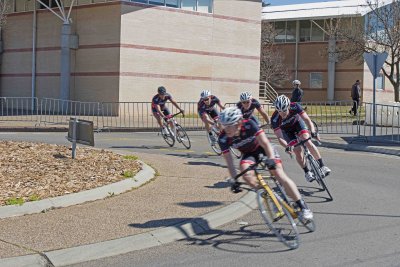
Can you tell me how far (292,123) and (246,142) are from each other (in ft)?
9.64

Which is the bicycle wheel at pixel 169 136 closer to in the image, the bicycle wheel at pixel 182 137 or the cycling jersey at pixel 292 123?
the bicycle wheel at pixel 182 137

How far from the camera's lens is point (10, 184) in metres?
9.15

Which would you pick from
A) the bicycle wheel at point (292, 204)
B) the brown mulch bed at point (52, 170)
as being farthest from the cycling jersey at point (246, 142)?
the brown mulch bed at point (52, 170)

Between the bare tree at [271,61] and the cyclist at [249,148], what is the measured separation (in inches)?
1590

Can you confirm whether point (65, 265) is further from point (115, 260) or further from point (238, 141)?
point (238, 141)

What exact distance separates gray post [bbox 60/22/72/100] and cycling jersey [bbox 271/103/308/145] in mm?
23647

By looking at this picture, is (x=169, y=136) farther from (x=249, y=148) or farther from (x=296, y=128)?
(x=249, y=148)

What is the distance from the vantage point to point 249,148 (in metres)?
7.81

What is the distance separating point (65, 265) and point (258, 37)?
3184cm

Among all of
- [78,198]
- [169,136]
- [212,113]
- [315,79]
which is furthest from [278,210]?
[315,79]

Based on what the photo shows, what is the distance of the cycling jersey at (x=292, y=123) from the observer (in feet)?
34.1

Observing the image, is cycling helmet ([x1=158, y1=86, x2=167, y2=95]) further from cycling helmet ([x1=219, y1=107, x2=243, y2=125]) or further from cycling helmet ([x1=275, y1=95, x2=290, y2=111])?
cycling helmet ([x1=219, y1=107, x2=243, y2=125])

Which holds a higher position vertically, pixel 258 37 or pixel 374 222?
pixel 258 37

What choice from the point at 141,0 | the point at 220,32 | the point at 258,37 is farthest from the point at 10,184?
the point at 258,37
